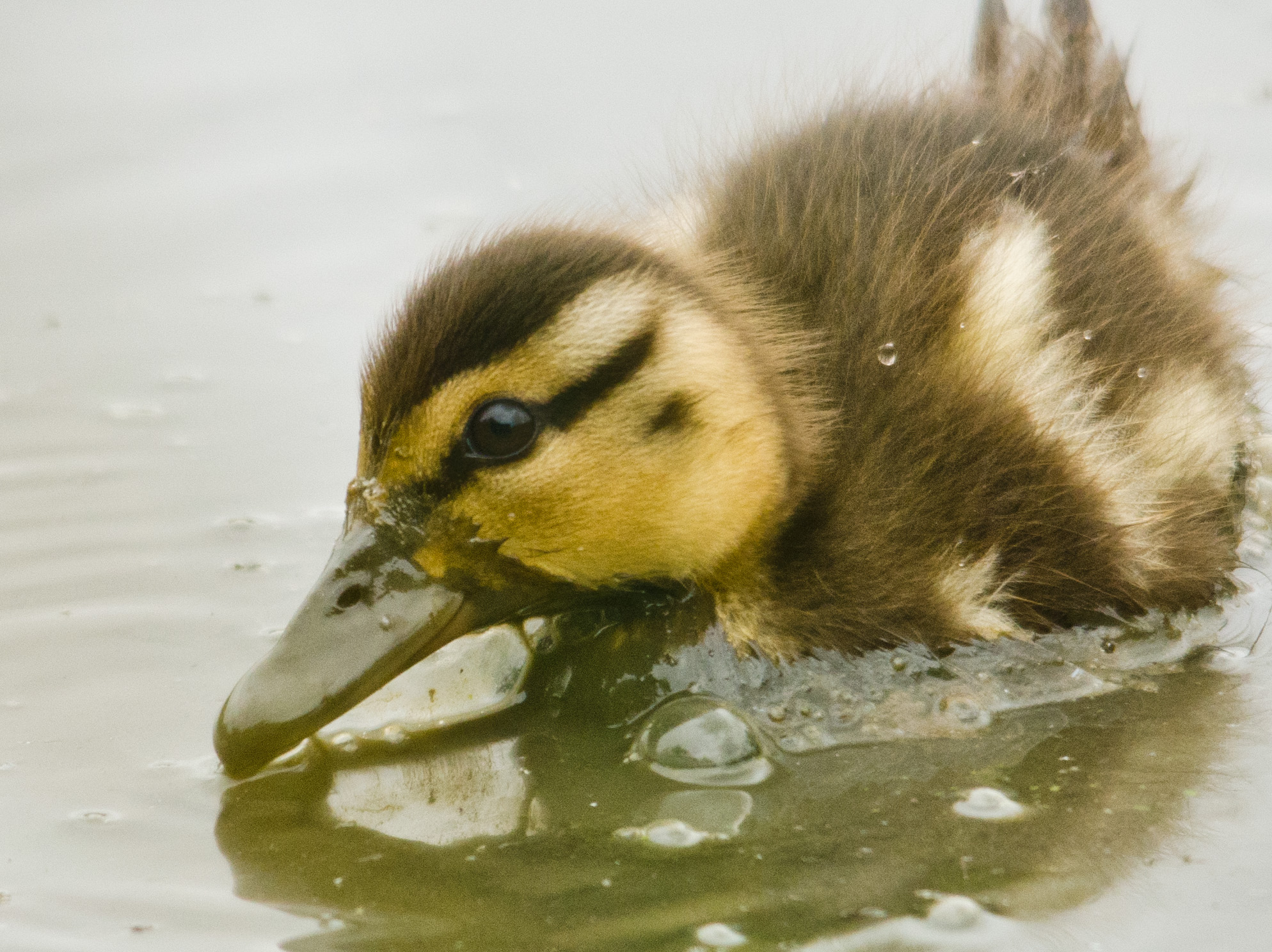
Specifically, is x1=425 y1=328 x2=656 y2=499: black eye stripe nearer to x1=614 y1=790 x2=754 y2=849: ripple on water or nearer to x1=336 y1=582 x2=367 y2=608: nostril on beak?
x1=336 y1=582 x2=367 y2=608: nostril on beak

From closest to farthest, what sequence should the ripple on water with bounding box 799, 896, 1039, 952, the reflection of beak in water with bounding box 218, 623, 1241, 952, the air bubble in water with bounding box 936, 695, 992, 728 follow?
the ripple on water with bounding box 799, 896, 1039, 952 → the reflection of beak in water with bounding box 218, 623, 1241, 952 → the air bubble in water with bounding box 936, 695, 992, 728

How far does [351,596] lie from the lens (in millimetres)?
2508

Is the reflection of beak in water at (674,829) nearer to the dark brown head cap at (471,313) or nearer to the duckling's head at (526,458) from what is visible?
the duckling's head at (526,458)

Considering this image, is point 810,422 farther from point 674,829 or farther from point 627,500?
point 674,829

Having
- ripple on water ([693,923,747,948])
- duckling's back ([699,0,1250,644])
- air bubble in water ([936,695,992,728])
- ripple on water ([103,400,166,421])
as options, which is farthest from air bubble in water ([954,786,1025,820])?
ripple on water ([103,400,166,421])

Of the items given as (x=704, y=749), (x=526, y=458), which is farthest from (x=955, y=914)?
(x=526, y=458)

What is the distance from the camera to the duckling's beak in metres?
2.43

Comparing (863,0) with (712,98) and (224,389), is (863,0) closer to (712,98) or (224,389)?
(712,98)

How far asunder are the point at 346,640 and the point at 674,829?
53 centimetres

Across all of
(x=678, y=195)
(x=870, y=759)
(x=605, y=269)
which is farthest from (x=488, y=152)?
(x=870, y=759)

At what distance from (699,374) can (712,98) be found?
2.07 meters

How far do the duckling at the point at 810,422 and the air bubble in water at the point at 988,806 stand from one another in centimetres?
32

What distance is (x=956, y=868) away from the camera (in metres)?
2.26

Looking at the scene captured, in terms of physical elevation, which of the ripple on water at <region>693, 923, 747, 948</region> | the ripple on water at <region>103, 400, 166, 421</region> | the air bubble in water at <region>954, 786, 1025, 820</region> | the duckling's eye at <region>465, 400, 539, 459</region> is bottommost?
the ripple on water at <region>693, 923, 747, 948</region>
